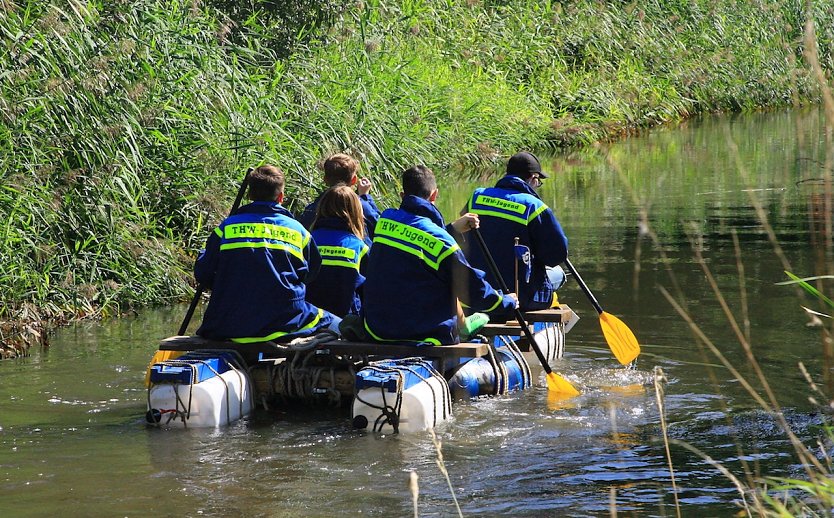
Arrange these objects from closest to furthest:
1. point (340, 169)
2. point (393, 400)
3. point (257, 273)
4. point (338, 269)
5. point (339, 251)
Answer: point (393, 400) → point (257, 273) → point (339, 251) → point (338, 269) → point (340, 169)

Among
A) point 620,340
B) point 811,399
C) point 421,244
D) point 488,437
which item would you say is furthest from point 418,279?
point 811,399

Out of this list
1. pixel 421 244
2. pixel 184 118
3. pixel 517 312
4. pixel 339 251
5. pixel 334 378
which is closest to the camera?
pixel 421 244

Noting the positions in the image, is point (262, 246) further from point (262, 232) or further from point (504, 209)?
point (504, 209)

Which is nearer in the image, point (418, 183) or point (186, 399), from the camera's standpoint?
point (186, 399)

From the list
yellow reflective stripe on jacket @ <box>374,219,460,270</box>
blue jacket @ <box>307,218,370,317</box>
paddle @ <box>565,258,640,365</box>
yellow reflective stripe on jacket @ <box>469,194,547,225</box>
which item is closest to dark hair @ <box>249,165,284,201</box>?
blue jacket @ <box>307,218,370,317</box>

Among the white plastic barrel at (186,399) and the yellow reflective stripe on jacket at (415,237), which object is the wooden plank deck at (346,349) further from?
the yellow reflective stripe on jacket at (415,237)

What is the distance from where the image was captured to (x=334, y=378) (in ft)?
24.9

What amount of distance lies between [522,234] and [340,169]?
1293 millimetres

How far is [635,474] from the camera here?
6.21 metres

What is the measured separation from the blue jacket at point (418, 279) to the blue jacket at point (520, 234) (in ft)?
3.88

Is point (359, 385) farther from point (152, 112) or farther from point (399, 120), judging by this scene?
point (399, 120)

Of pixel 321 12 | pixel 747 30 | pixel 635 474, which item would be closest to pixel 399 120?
pixel 321 12

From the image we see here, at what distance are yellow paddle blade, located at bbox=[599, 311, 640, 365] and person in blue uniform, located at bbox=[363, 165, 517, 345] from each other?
57.6 inches

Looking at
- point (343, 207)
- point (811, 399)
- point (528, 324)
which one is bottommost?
point (811, 399)
